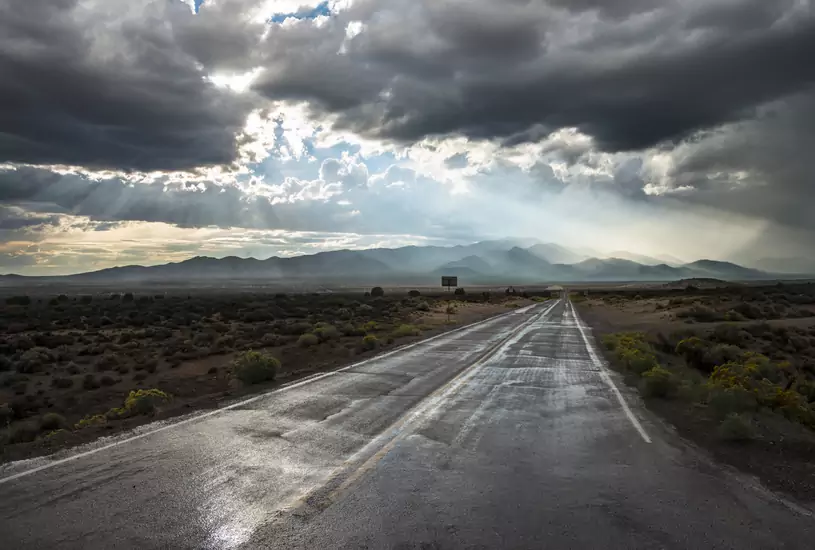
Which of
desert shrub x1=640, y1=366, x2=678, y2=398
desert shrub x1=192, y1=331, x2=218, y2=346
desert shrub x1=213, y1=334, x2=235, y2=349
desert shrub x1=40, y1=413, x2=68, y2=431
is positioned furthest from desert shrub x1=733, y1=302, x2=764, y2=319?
desert shrub x1=40, y1=413, x2=68, y2=431

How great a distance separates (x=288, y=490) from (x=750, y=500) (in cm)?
525

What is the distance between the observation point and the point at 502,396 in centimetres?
1249

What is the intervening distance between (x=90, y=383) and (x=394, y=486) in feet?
50.8

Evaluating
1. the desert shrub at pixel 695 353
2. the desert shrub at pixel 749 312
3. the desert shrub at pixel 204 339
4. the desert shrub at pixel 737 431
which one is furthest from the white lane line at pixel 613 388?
the desert shrub at pixel 749 312

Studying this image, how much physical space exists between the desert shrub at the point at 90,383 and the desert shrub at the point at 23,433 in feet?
16.7

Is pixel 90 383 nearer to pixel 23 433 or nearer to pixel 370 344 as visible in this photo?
pixel 23 433

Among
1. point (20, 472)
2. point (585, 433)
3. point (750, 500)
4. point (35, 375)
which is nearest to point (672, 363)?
point (585, 433)

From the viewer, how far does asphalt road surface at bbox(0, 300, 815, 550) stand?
519 cm

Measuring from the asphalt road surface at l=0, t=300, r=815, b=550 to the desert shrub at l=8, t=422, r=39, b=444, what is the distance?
16.2 feet

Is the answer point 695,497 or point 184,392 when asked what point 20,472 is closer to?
point 695,497

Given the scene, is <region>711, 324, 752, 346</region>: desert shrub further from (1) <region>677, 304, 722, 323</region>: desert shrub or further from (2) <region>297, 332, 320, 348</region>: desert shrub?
(2) <region>297, 332, 320, 348</region>: desert shrub

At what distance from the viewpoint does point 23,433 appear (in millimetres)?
12273

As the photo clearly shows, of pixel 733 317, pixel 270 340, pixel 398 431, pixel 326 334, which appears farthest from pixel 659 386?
pixel 733 317

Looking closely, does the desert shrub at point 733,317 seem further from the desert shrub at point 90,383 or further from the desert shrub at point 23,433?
the desert shrub at point 23,433
